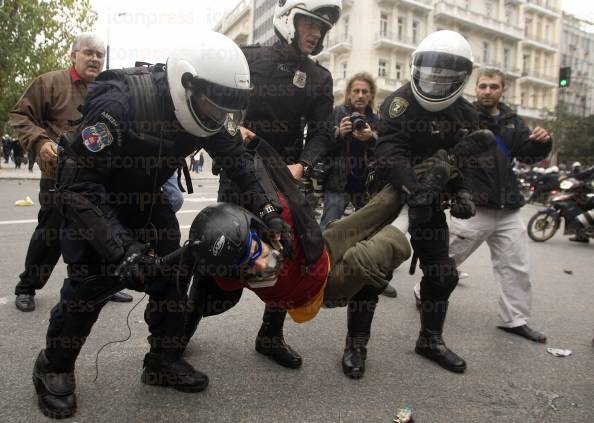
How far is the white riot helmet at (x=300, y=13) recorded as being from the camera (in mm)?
2725

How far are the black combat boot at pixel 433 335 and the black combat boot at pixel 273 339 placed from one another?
76cm

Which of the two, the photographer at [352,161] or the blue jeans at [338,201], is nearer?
the photographer at [352,161]

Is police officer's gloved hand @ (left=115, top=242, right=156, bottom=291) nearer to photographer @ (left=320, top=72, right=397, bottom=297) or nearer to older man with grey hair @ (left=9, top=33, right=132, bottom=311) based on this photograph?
older man with grey hair @ (left=9, top=33, right=132, bottom=311)

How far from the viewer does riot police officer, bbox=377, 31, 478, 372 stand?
2703mm

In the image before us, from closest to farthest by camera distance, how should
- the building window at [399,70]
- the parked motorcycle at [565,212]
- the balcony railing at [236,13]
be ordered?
1. the parked motorcycle at [565,212]
2. the building window at [399,70]
3. the balcony railing at [236,13]

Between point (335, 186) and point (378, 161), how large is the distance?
1764mm

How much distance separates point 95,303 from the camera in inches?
82.9

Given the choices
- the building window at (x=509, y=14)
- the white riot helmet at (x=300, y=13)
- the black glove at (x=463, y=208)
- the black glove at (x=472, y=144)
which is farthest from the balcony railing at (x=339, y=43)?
the black glove at (x=463, y=208)

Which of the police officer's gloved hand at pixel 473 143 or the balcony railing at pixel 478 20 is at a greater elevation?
the balcony railing at pixel 478 20

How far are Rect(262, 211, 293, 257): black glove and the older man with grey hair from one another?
6.02 ft

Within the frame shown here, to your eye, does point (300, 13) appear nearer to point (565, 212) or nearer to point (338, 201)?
point (338, 201)

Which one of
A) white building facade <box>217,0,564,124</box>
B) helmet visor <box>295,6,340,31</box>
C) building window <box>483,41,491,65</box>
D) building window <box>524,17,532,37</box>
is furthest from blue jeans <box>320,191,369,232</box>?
building window <box>524,17,532,37</box>

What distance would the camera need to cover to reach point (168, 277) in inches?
88.1

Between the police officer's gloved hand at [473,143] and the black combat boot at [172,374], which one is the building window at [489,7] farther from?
the black combat boot at [172,374]
